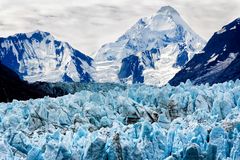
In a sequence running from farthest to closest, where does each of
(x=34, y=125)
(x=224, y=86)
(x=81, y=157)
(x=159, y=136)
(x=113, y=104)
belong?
(x=224, y=86), (x=113, y=104), (x=34, y=125), (x=159, y=136), (x=81, y=157)

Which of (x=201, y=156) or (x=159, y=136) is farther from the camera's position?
(x=159, y=136)

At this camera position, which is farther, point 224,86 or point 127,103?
point 224,86

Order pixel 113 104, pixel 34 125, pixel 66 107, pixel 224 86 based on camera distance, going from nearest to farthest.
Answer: pixel 34 125 → pixel 66 107 → pixel 113 104 → pixel 224 86

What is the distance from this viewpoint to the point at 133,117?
77.4 m

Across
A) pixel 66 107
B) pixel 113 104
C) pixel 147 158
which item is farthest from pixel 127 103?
pixel 147 158

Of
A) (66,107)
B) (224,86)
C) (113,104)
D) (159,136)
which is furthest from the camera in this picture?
(224,86)

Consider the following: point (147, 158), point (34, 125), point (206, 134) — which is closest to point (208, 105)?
point (34, 125)

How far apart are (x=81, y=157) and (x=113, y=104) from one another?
40210 millimetres

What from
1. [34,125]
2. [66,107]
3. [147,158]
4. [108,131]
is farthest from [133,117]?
[147,158]

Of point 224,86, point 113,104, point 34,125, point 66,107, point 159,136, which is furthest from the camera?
point 224,86

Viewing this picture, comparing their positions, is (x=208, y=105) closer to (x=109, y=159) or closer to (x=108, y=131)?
(x=108, y=131)

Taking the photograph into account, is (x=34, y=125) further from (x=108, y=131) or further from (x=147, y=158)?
(x=147, y=158)

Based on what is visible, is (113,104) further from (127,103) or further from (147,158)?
(147,158)

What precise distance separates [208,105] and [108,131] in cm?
3525
